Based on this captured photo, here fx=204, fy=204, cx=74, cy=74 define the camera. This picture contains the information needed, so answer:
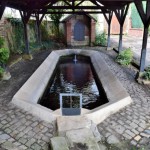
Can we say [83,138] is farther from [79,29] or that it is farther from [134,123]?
[79,29]

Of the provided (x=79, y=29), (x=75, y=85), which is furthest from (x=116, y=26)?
(x=75, y=85)

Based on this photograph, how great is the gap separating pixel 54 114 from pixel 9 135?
3.59 ft

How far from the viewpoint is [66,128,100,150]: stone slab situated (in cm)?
375

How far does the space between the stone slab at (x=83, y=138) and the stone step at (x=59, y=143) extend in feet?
0.43

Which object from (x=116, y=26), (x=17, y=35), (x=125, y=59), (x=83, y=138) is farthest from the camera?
(x=116, y=26)

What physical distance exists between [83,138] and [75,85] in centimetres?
462

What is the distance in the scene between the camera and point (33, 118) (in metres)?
4.88

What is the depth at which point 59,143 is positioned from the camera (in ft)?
12.5

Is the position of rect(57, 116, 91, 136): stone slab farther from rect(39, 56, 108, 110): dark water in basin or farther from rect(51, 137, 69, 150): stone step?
rect(39, 56, 108, 110): dark water in basin

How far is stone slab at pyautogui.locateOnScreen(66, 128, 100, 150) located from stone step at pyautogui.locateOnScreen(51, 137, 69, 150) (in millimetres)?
131

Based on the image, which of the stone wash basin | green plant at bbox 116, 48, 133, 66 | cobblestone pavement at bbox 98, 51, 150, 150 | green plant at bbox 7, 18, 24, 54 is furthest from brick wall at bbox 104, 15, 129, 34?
cobblestone pavement at bbox 98, 51, 150, 150

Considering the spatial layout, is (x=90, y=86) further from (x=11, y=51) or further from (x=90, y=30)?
(x=90, y=30)

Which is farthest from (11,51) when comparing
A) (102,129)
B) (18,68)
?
(102,129)

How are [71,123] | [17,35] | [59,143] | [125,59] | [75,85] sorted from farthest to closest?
[17,35], [125,59], [75,85], [71,123], [59,143]
